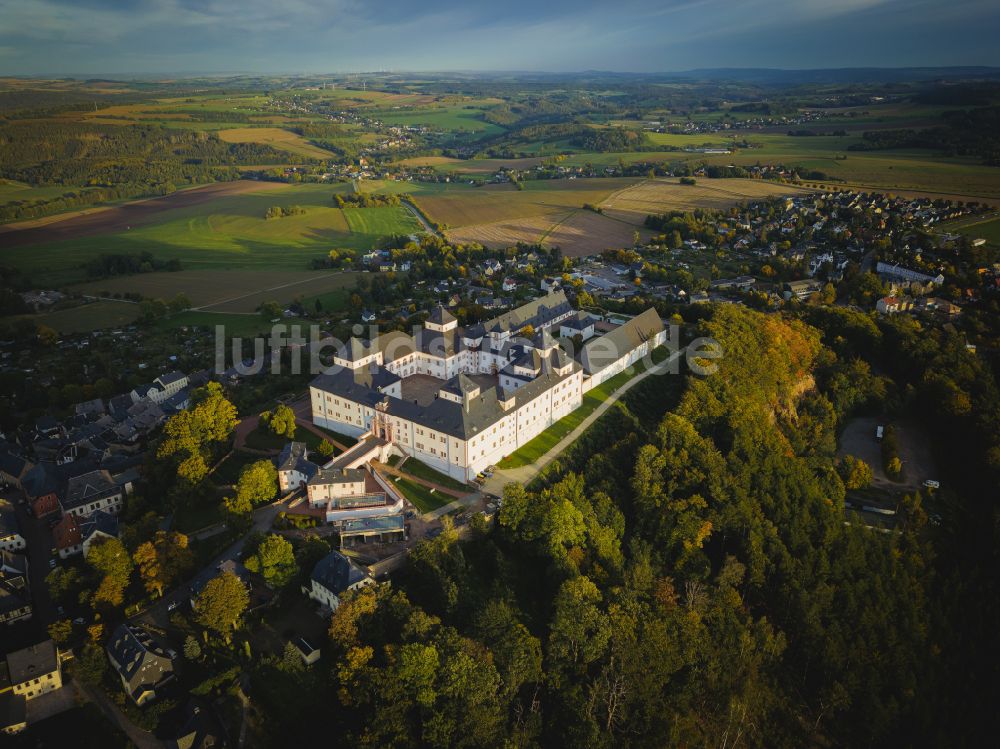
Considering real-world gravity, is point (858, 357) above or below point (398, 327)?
below

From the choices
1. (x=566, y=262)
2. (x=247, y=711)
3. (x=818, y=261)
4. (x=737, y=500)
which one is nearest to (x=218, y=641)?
(x=247, y=711)

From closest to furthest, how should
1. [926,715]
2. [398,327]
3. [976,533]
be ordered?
[926,715], [976,533], [398,327]

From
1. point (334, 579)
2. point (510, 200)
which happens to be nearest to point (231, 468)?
point (334, 579)

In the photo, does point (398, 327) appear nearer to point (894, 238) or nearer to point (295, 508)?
point (295, 508)

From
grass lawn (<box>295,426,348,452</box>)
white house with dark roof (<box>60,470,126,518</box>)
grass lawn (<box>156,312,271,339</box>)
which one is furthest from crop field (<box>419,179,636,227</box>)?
white house with dark roof (<box>60,470,126,518</box>)

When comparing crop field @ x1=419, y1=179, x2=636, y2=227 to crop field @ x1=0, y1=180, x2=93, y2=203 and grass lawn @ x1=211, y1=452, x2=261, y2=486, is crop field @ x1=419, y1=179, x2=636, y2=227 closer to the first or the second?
crop field @ x1=0, y1=180, x2=93, y2=203
